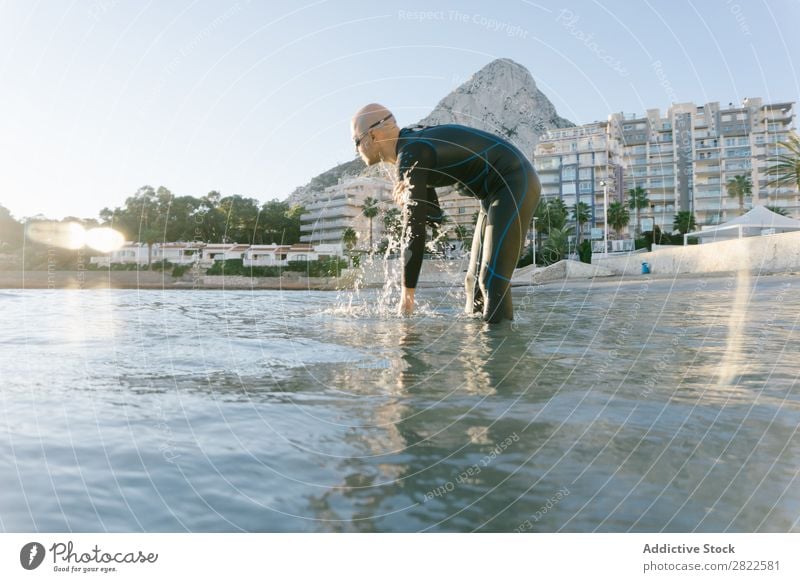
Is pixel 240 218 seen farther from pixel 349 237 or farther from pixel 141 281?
pixel 349 237

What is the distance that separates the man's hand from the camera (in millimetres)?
5613

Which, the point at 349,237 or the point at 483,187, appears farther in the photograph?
the point at 349,237

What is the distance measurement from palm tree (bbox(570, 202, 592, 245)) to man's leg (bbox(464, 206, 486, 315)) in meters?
101

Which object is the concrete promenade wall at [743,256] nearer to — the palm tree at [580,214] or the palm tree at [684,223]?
the palm tree at [684,223]

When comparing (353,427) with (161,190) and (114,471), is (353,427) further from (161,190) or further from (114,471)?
(161,190)

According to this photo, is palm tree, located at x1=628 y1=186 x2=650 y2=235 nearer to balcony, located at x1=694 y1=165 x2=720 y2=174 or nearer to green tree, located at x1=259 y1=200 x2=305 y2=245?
balcony, located at x1=694 y1=165 x2=720 y2=174

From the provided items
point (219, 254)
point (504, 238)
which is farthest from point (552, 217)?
point (504, 238)

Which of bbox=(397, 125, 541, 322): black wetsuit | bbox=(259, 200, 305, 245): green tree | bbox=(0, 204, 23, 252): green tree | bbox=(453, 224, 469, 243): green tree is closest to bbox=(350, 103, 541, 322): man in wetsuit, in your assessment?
bbox=(397, 125, 541, 322): black wetsuit

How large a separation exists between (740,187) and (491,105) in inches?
3470

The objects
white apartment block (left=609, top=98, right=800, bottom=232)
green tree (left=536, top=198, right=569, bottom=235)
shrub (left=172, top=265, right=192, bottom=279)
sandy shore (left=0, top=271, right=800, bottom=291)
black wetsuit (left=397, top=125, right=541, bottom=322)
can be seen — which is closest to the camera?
black wetsuit (left=397, top=125, right=541, bottom=322)

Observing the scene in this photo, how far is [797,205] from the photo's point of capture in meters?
94.8

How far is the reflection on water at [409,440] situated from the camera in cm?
141

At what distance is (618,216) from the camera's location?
3799 inches

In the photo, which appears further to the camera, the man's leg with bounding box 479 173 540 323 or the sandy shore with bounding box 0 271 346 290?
the sandy shore with bounding box 0 271 346 290
